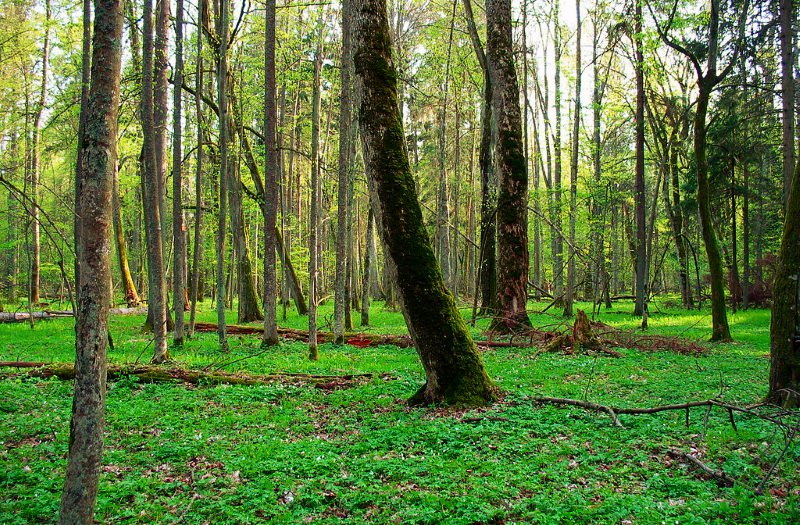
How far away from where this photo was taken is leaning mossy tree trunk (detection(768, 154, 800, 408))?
5.42m

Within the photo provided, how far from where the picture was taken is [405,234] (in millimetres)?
6219

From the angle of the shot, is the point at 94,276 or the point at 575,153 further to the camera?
the point at 575,153

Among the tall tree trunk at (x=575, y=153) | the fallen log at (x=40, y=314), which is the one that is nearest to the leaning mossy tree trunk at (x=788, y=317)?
the tall tree trunk at (x=575, y=153)

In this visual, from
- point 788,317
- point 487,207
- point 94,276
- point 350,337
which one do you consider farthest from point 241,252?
point 788,317

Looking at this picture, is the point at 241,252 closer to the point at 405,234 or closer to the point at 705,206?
the point at 405,234

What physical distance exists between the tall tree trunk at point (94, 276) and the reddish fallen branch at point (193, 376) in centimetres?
507

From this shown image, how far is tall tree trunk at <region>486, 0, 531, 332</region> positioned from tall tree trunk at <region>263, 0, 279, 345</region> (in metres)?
5.21

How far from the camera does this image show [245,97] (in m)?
17.0

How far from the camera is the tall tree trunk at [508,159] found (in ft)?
39.8

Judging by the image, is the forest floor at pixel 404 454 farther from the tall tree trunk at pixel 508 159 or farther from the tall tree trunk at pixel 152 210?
the tall tree trunk at pixel 508 159

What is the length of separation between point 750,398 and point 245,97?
16195mm

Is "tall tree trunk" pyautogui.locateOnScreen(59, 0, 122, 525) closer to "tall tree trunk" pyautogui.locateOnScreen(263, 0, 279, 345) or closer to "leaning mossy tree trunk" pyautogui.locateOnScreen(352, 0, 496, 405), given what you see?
"leaning mossy tree trunk" pyautogui.locateOnScreen(352, 0, 496, 405)

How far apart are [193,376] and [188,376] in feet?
0.26

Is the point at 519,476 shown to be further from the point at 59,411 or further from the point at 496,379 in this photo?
the point at 59,411
